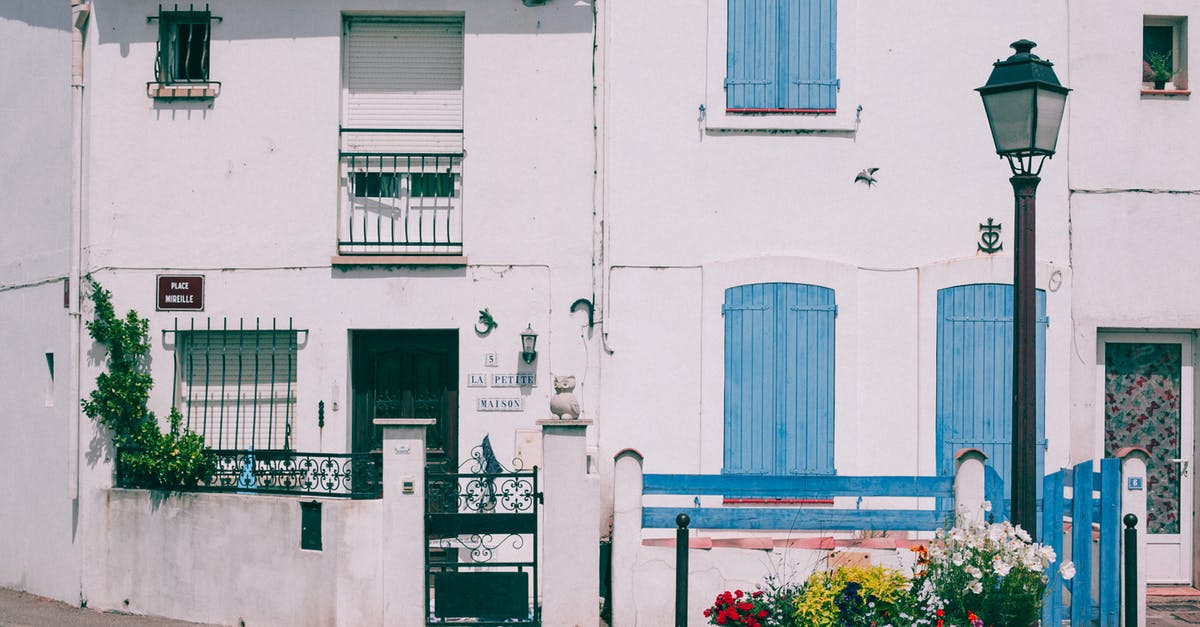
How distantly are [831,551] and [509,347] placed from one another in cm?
346

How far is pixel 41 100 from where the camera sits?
41.6ft

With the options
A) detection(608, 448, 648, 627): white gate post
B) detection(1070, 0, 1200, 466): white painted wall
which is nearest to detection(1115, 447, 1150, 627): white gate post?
detection(1070, 0, 1200, 466): white painted wall

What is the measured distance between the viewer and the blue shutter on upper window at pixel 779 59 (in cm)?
1179

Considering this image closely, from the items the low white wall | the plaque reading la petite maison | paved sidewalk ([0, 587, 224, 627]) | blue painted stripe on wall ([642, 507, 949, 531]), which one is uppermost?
the plaque reading la petite maison

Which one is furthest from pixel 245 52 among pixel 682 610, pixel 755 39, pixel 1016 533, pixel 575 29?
pixel 1016 533

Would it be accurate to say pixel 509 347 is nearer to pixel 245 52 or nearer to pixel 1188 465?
pixel 245 52

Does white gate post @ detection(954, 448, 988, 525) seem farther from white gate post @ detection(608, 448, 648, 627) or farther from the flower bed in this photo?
white gate post @ detection(608, 448, 648, 627)

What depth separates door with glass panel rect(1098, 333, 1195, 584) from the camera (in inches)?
476

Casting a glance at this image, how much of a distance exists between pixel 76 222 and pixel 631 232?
503 cm

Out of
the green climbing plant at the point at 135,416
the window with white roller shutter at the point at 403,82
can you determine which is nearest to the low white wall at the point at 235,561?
the green climbing plant at the point at 135,416

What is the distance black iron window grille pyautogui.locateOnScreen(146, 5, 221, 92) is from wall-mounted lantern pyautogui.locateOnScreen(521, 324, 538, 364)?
12.0 ft

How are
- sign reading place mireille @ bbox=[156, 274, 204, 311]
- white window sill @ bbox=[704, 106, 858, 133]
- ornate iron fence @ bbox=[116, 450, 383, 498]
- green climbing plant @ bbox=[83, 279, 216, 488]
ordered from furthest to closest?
1. sign reading place mireille @ bbox=[156, 274, 204, 311]
2. white window sill @ bbox=[704, 106, 858, 133]
3. green climbing plant @ bbox=[83, 279, 216, 488]
4. ornate iron fence @ bbox=[116, 450, 383, 498]

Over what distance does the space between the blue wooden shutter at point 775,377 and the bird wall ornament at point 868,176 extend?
105 cm

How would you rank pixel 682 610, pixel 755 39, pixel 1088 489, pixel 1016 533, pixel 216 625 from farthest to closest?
1. pixel 755 39
2. pixel 216 625
3. pixel 1088 489
4. pixel 682 610
5. pixel 1016 533
